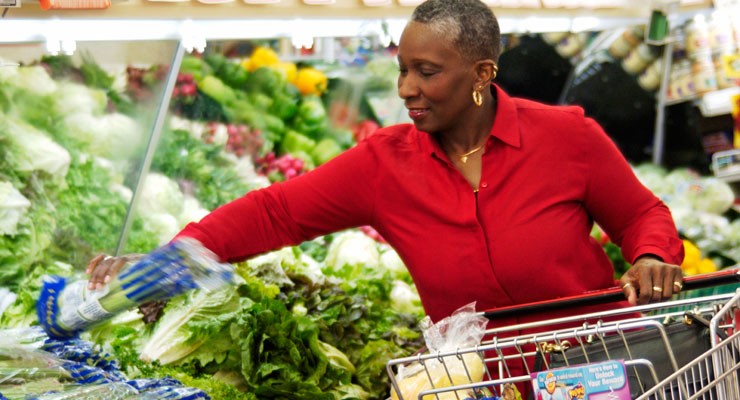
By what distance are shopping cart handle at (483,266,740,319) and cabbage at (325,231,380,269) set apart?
8.22 feet

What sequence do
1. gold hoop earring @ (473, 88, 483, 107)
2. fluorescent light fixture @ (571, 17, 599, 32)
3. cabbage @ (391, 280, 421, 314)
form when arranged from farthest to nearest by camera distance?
fluorescent light fixture @ (571, 17, 599, 32)
cabbage @ (391, 280, 421, 314)
gold hoop earring @ (473, 88, 483, 107)

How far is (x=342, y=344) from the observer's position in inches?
169

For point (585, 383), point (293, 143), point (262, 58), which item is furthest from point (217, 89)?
point (585, 383)

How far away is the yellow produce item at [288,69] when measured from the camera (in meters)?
5.82

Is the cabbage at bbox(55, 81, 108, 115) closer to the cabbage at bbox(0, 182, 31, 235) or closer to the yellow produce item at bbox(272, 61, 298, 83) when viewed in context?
the cabbage at bbox(0, 182, 31, 235)

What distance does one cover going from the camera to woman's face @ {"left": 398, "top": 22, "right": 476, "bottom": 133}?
3.17 metres

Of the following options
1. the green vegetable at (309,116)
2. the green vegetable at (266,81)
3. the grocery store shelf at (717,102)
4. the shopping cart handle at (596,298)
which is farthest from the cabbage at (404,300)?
the grocery store shelf at (717,102)

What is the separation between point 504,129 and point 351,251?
235cm

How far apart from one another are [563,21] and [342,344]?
2845 millimetres

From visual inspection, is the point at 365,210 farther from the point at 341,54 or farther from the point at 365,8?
the point at 341,54

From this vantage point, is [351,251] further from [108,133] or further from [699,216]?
[699,216]

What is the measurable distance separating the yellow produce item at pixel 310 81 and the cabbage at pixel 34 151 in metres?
1.79

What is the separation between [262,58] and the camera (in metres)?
5.71

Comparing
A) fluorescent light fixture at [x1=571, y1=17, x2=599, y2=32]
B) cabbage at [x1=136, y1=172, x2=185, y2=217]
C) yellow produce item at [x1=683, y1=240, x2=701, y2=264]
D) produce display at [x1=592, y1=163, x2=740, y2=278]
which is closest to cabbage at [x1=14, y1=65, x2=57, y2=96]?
cabbage at [x1=136, y1=172, x2=185, y2=217]
